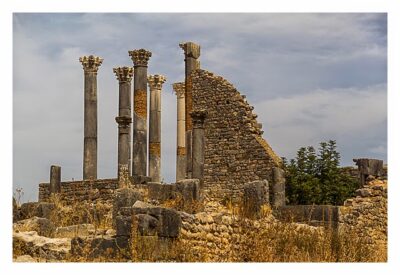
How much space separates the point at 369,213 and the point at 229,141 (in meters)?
8.00

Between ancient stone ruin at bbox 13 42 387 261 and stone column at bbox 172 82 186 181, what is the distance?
0.14ft

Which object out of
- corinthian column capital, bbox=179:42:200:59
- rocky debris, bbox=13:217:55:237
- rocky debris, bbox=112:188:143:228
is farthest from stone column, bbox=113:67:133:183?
rocky debris, bbox=13:217:55:237

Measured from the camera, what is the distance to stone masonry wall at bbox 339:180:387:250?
20.7 meters

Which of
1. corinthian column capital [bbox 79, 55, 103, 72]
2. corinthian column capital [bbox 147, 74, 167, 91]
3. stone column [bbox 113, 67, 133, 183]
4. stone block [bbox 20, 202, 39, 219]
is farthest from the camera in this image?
corinthian column capital [bbox 147, 74, 167, 91]

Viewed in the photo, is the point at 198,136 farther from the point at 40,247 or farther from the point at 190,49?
the point at 40,247

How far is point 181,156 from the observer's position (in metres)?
33.6

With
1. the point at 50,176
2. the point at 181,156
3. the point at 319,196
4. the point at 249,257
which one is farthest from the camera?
the point at 181,156

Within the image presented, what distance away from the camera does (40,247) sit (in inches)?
515

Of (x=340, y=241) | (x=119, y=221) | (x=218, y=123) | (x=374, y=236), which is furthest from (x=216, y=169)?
(x=119, y=221)

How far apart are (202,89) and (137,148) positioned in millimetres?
3546

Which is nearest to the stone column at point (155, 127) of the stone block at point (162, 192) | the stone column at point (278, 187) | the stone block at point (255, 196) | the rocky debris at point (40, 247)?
the stone column at point (278, 187)

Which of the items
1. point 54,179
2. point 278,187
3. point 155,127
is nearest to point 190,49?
point 155,127

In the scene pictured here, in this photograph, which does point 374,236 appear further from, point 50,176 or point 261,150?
point 50,176

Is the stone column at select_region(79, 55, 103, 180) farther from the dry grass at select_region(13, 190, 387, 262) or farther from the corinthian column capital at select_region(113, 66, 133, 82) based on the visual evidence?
the dry grass at select_region(13, 190, 387, 262)
